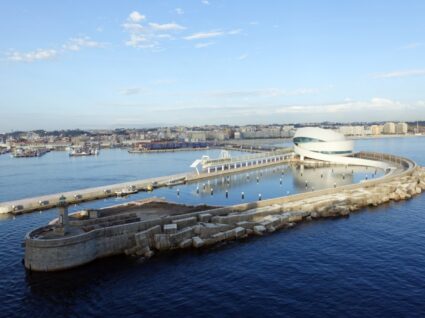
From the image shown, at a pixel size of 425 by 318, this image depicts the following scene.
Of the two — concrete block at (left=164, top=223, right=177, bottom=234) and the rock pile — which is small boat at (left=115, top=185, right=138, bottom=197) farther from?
concrete block at (left=164, top=223, right=177, bottom=234)

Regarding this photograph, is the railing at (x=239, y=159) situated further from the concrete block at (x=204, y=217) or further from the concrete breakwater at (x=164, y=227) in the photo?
the concrete block at (x=204, y=217)

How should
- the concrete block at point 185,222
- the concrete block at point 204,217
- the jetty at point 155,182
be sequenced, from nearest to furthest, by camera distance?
1. the concrete block at point 185,222
2. the concrete block at point 204,217
3. the jetty at point 155,182

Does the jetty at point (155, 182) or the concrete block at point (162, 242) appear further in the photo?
the jetty at point (155, 182)

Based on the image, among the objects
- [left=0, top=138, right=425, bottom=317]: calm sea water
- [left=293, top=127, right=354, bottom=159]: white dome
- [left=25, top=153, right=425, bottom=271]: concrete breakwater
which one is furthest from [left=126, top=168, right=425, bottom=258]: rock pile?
[left=293, top=127, right=354, bottom=159]: white dome

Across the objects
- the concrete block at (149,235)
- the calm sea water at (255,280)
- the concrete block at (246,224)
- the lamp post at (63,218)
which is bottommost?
the calm sea water at (255,280)

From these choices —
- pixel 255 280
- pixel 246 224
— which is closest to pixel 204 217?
pixel 246 224

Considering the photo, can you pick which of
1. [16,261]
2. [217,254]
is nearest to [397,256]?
[217,254]

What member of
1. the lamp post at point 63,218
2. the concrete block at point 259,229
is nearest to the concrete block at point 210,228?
the concrete block at point 259,229

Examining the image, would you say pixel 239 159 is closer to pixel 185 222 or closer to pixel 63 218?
pixel 185 222

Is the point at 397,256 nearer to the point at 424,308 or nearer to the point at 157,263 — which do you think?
the point at 424,308
